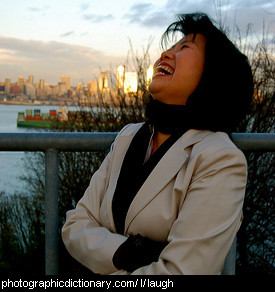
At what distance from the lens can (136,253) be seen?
1509mm

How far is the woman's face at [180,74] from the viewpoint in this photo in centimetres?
168

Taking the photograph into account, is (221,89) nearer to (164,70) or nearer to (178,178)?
(164,70)

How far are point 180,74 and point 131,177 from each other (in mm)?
479

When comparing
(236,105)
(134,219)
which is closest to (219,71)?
(236,105)

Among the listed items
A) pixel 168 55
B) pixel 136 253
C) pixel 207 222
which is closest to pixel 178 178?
pixel 207 222

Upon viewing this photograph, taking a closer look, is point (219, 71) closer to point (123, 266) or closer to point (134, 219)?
point (134, 219)

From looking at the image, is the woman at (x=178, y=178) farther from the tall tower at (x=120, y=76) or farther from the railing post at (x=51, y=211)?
the tall tower at (x=120, y=76)

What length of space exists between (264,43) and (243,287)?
5111 mm

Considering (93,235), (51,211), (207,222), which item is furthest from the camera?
(51,211)

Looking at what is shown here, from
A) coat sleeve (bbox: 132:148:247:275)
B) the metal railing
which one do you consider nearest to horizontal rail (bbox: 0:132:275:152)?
the metal railing

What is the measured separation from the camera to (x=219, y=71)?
1.66 meters

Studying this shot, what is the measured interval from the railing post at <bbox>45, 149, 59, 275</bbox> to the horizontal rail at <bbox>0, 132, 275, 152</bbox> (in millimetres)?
50

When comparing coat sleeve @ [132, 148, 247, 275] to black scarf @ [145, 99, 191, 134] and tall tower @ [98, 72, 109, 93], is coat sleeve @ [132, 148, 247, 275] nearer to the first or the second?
black scarf @ [145, 99, 191, 134]

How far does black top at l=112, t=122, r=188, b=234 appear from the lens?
1639 millimetres
